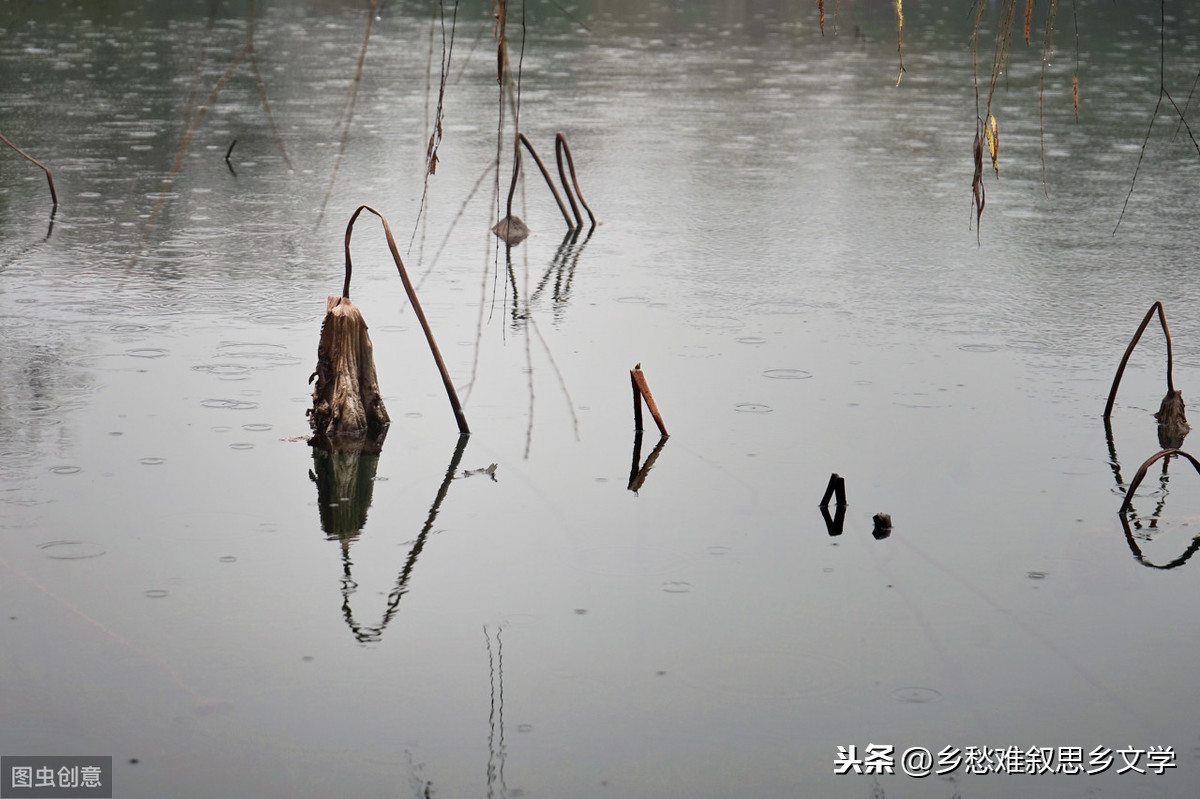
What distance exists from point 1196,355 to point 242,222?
15.2 feet

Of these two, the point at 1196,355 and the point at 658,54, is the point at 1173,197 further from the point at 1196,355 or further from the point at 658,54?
the point at 658,54

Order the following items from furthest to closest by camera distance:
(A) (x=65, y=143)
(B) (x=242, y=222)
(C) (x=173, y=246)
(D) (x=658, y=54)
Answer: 1. (D) (x=658, y=54)
2. (A) (x=65, y=143)
3. (B) (x=242, y=222)
4. (C) (x=173, y=246)

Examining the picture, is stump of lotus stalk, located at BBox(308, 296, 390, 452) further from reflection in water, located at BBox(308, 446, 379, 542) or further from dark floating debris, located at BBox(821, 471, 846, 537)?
dark floating debris, located at BBox(821, 471, 846, 537)

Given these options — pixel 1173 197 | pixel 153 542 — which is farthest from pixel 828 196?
pixel 153 542

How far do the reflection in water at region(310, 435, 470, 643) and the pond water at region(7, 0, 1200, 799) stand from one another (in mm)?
14

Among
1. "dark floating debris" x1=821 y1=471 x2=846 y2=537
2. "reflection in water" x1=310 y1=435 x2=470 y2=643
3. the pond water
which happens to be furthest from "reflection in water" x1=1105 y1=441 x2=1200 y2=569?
"reflection in water" x1=310 y1=435 x2=470 y2=643

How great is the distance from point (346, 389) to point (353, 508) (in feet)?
1.67

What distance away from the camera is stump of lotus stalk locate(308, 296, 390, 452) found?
4180mm

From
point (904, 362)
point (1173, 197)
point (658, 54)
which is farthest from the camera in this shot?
point (658, 54)

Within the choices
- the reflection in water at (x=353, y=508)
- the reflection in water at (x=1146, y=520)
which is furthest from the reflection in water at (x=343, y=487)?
the reflection in water at (x=1146, y=520)

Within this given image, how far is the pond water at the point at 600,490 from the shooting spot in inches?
111

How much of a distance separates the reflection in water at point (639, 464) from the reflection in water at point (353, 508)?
505 mm

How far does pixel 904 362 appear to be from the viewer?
17.3ft

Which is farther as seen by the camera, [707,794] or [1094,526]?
[1094,526]
